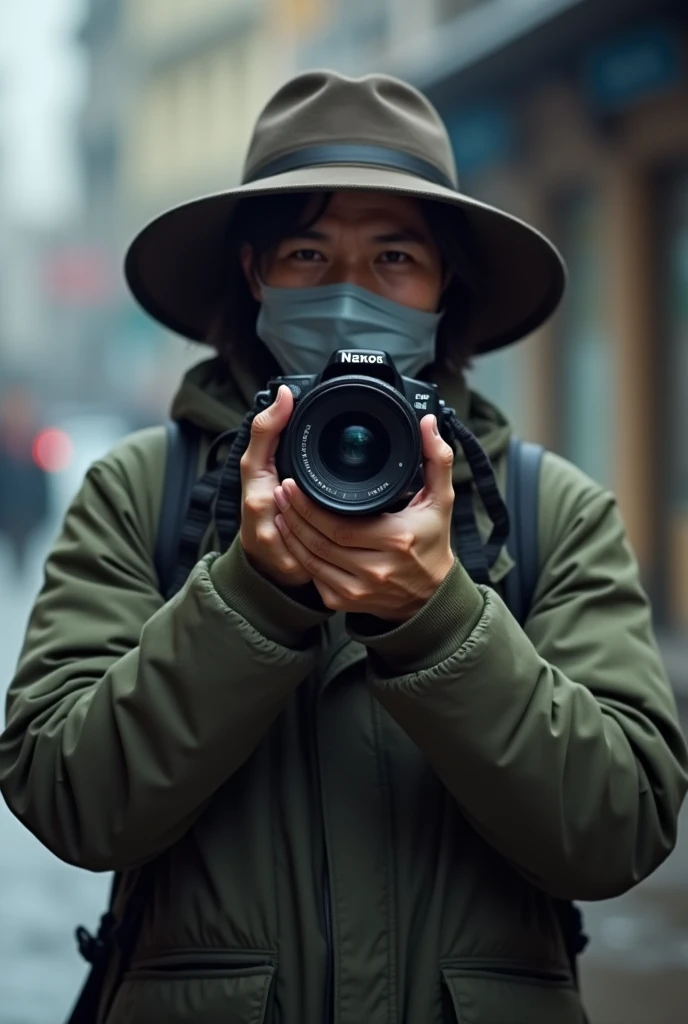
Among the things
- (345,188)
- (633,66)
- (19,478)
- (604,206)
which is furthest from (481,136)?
(345,188)

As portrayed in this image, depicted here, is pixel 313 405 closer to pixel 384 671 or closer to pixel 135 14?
pixel 384 671

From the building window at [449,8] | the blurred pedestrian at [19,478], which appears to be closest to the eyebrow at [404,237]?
the blurred pedestrian at [19,478]

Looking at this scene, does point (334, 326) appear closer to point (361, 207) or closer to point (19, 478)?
point (361, 207)

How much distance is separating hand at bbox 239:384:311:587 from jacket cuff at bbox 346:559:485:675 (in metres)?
0.12

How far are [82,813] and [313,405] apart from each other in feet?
1.92

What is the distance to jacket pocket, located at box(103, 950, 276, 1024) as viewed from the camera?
211cm

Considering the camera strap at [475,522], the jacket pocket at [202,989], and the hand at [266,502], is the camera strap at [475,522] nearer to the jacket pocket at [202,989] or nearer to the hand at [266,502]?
the hand at [266,502]

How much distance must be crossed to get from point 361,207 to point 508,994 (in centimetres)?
112

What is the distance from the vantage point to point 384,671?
2.11m

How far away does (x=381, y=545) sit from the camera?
78.6 inches

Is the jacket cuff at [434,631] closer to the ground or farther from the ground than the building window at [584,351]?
closer to the ground

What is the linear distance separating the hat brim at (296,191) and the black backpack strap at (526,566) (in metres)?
0.43

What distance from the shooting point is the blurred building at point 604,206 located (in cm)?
1184

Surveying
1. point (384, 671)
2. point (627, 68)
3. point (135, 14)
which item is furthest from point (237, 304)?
point (135, 14)
